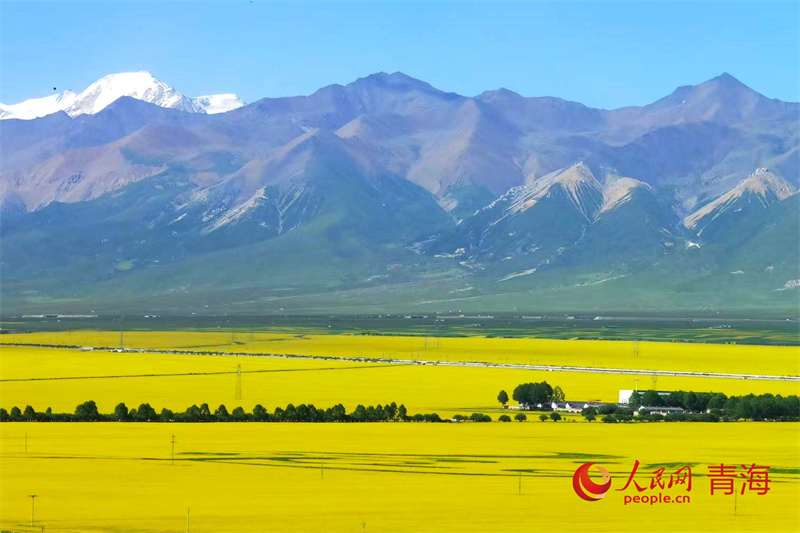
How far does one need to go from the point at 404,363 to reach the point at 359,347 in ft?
84.5

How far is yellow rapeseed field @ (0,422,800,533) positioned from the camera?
168 ft

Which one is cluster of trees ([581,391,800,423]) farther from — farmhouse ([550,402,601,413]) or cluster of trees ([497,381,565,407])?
cluster of trees ([497,381,565,407])

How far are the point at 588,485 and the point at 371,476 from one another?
9057 mm

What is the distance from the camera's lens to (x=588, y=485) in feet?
189

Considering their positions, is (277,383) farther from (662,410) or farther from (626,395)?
(662,410)

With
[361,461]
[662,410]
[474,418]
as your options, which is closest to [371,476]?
[361,461]

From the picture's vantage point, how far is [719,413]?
94438 mm

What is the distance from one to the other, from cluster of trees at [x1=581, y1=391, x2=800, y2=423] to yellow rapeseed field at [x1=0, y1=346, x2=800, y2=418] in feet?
28.5

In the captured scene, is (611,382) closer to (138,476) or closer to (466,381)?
(466,381)

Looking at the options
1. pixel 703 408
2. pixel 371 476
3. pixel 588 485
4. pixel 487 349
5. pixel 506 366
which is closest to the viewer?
pixel 588 485

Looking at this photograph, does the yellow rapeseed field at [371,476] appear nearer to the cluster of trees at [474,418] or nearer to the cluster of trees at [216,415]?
the cluster of trees at [216,415]

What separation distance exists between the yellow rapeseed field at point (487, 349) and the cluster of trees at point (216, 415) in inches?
2174

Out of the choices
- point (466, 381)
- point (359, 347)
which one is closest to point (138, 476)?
point (466, 381)

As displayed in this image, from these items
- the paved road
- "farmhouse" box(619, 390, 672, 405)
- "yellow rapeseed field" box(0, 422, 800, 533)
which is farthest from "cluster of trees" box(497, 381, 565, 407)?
the paved road
